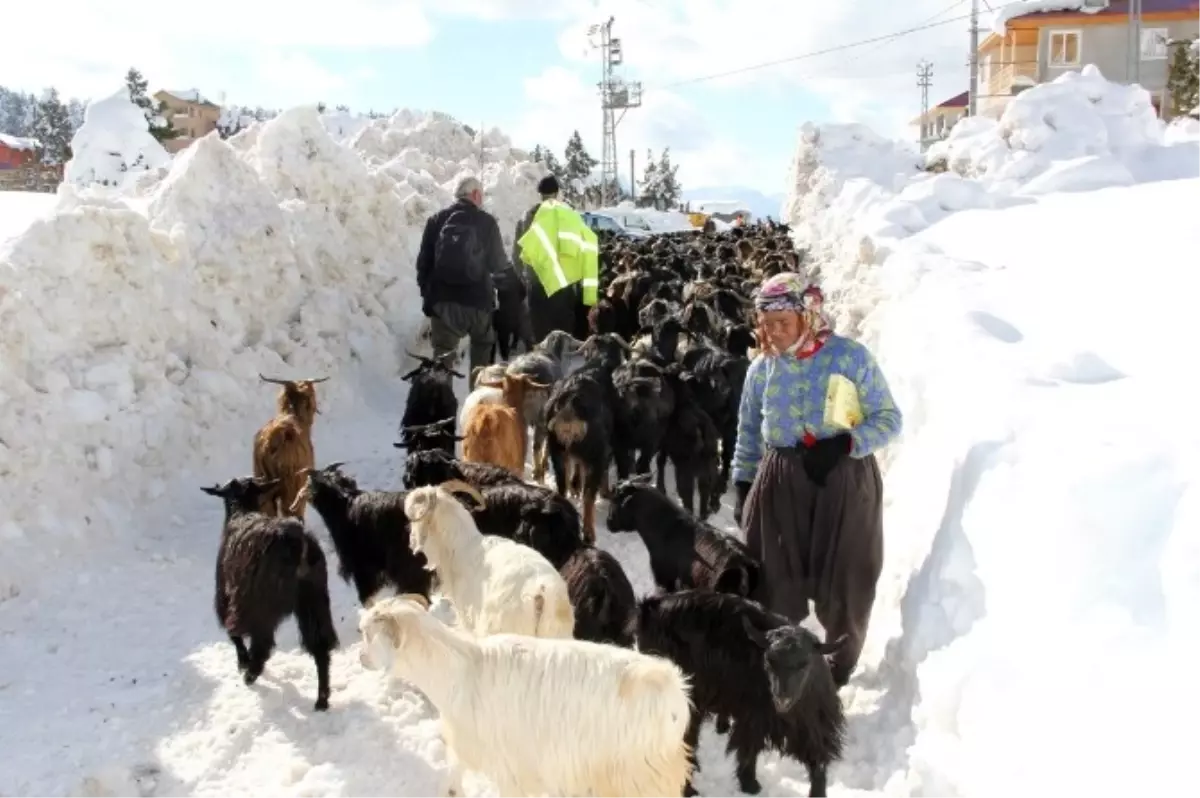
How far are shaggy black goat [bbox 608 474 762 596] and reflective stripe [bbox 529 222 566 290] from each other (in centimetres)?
493

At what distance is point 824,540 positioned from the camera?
4.07m

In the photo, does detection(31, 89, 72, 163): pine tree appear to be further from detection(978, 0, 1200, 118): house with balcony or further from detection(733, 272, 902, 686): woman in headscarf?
detection(733, 272, 902, 686): woman in headscarf

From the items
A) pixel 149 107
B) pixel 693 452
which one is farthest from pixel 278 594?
pixel 149 107

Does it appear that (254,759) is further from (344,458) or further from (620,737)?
(344,458)

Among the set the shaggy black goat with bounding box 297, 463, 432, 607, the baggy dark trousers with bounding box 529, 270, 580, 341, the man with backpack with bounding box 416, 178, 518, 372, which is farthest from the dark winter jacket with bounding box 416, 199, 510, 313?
the shaggy black goat with bounding box 297, 463, 432, 607

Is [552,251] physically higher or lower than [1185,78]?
lower

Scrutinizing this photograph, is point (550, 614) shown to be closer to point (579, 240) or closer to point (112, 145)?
point (579, 240)

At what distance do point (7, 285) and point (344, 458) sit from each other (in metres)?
2.98

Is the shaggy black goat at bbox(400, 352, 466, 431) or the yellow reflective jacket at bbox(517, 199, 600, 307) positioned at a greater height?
the yellow reflective jacket at bbox(517, 199, 600, 307)

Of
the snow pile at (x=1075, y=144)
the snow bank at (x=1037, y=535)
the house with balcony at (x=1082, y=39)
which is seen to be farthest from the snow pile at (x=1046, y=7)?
the snow bank at (x=1037, y=535)

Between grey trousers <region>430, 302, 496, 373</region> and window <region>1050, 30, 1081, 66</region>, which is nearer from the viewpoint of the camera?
grey trousers <region>430, 302, 496, 373</region>

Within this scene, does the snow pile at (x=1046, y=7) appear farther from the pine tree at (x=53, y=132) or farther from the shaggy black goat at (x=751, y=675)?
the pine tree at (x=53, y=132)

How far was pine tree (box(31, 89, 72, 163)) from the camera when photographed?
50438 millimetres

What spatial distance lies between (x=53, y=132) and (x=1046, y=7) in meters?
49.4
